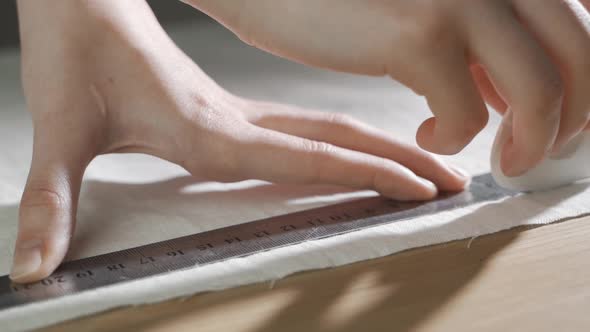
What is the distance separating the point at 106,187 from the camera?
103 cm

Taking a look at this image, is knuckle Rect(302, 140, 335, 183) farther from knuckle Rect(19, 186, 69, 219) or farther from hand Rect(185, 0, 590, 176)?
knuckle Rect(19, 186, 69, 219)

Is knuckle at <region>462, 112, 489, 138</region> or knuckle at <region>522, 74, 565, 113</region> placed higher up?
knuckle at <region>522, 74, 565, 113</region>

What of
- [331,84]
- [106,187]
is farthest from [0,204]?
[331,84]

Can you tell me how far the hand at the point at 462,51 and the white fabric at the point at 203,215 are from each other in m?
0.09

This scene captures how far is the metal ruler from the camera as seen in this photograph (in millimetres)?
727

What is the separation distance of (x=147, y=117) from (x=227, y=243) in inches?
8.4

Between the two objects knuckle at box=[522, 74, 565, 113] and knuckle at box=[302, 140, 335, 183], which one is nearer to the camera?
knuckle at box=[522, 74, 565, 113]

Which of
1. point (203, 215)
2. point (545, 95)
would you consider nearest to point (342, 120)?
point (203, 215)

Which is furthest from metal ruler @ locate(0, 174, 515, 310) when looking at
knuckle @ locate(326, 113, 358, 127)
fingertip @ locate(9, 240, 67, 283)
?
knuckle @ locate(326, 113, 358, 127)

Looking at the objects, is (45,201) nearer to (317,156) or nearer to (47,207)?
(47,207)

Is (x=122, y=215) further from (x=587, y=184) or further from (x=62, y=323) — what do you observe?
(x=587, y=184)

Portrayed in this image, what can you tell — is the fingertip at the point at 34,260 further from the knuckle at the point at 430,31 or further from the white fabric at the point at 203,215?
the knuckle at the point at 430,31

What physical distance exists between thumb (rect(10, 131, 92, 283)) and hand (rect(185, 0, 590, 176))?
25 cm

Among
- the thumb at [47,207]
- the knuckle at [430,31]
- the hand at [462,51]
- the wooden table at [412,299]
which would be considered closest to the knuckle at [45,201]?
the thumb at [47,207]
